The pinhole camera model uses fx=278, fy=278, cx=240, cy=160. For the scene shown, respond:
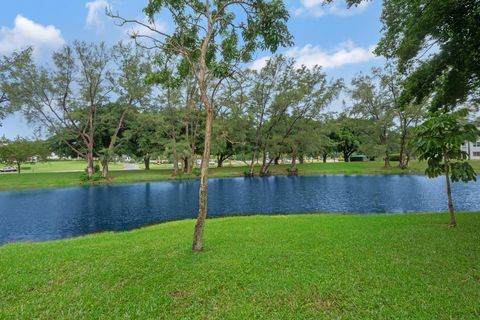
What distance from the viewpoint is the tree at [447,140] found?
7.57 m

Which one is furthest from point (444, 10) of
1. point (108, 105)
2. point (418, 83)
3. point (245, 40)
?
point (108, 105)

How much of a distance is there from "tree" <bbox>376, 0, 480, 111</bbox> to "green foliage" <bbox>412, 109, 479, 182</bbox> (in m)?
3.13

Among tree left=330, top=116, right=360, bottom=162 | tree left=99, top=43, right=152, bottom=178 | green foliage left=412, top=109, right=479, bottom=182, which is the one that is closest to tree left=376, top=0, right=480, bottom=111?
green foliage left=412, top=109, right=479, bottom=182

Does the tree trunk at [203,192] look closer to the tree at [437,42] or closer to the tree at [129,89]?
the tree at [437,42]

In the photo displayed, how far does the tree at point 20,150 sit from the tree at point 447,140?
57.3m

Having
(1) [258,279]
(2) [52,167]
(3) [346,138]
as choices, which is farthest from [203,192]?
(2) [52,167]

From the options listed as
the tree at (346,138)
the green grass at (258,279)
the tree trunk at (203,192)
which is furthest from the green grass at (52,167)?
the tree trunk at (203,192)

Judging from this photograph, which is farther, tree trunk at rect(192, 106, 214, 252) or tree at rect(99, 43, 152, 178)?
tree at rect(99, 43, 152, 178)

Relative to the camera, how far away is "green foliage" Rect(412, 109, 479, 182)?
24.8 ft

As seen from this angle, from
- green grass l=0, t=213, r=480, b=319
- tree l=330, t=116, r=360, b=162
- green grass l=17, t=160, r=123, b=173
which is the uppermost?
tree l=330, t=116, r=360, b=162

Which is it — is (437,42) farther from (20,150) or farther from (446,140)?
(20,150)

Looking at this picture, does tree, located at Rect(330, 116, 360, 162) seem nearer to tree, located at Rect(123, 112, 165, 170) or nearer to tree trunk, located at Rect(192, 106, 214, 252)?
tree, located at Rect(123, 112, 165, 170)

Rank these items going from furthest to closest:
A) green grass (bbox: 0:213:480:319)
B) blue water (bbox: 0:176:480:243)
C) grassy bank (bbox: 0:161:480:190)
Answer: grassy bank (bbox: 0:161:480:190), blue water (bbox: 0:176:480:243), green grass (bbox: 0:213:480:319)

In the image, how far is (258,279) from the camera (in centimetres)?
536
